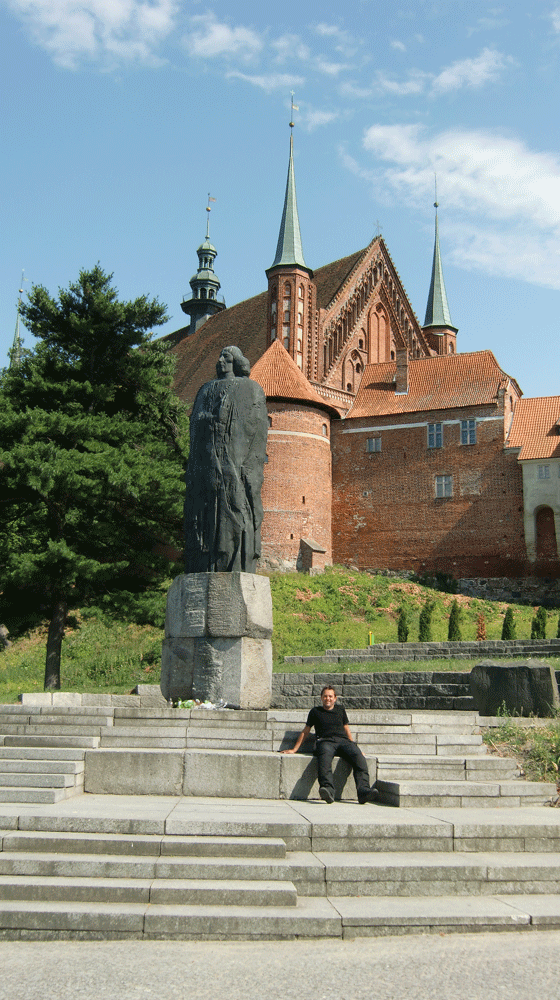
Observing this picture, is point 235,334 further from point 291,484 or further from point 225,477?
point 225,477

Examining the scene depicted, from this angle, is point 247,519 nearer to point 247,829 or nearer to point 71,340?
point 247,829

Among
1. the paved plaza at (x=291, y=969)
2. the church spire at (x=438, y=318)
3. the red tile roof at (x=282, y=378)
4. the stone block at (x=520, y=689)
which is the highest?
the church spire at (x=438, y=318)

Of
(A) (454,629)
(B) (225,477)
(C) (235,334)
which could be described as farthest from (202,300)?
(B) (225,477)

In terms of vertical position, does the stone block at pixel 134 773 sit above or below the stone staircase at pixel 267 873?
above

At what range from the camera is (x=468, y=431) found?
132 ft

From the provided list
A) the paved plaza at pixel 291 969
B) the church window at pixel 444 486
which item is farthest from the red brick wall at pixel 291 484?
the paved plaza at pixel 291 969

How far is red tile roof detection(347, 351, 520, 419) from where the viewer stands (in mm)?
40625

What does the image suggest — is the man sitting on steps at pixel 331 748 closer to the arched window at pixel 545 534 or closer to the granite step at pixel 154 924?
the granite step at pixel 154 924

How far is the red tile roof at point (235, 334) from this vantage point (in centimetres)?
4631

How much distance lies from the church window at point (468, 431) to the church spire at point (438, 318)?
45.1 ft

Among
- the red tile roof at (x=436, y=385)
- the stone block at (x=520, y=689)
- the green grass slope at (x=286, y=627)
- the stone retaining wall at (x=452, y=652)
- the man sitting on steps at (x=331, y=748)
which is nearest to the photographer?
the man sitting on steps at (x=331, y=748)

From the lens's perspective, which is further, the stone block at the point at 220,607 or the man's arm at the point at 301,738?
the stone block at the point at 220,607

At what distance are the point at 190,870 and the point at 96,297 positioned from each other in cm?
1997

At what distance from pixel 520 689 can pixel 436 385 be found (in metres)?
32.4
